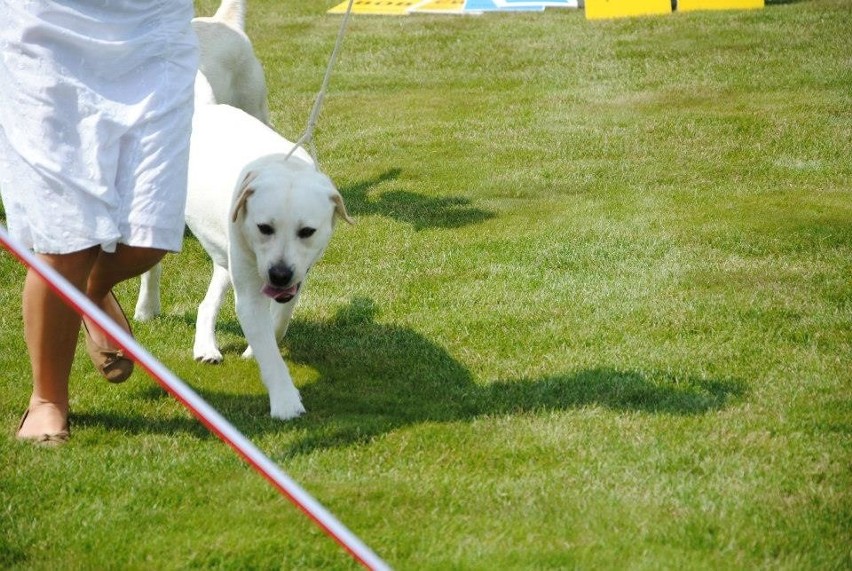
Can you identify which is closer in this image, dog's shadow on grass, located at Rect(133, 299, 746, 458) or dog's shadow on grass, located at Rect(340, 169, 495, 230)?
dog's shadow on grass, located at Rect(133, 299, 746, 458)

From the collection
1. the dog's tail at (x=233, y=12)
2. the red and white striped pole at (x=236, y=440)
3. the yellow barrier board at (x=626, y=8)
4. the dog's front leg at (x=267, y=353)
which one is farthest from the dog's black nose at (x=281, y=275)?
the yellow barrier board at (x=626, y=8)

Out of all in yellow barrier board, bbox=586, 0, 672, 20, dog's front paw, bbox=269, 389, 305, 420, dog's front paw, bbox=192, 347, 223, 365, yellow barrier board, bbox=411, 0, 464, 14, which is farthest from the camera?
yellow barrier board, bbox=411, 0, 464, 14

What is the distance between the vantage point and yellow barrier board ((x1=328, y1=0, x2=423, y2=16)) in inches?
634

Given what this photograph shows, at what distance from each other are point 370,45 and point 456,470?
1042cm

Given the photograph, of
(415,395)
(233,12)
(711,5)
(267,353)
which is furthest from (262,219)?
(711,5)

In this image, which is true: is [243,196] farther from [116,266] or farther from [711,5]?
[711,5]

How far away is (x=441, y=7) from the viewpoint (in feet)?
53.5

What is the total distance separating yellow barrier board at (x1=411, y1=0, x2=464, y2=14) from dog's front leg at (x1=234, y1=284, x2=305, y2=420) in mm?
11382

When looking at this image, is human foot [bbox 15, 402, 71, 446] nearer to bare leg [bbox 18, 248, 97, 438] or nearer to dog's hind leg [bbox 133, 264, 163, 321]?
bare leg [bbox 18, 248, 97, 438]

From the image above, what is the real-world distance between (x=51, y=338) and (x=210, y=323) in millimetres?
1344

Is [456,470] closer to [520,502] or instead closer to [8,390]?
[520,502]

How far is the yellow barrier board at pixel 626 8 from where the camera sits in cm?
1512

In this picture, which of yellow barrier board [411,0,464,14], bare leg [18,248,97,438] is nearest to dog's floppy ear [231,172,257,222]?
bare leg [18,248,97,438]

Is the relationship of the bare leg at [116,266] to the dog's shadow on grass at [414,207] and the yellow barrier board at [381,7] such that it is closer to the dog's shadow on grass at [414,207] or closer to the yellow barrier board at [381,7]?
the dog's shadow on grass at [414,207]
